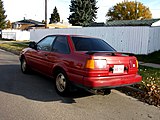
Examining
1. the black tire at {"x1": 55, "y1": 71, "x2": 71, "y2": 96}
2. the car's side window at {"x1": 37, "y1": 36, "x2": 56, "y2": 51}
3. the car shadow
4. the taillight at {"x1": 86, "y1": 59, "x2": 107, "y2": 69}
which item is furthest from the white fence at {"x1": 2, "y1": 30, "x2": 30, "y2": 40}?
the taillight at {"x1": 86, "y1": 59, "x2": 107, "y2": 69}

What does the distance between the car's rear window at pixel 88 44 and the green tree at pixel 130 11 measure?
219 feet

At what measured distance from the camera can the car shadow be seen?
5598mm

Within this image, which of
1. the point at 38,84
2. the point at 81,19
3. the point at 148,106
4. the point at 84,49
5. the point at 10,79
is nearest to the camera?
the point at 148,106

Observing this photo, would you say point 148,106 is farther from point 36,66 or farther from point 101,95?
point 36,66

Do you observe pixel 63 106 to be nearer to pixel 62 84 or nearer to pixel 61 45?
pixel 62 84

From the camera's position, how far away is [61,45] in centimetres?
606

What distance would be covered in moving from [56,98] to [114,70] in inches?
60.9

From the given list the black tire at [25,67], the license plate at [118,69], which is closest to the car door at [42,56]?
the black tire at [25,67]

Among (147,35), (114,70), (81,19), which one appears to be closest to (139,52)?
(147,35)

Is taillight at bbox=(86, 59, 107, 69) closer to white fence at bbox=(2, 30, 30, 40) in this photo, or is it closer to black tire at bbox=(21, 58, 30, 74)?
black tire at bbox=(21, 58, 30, 74)

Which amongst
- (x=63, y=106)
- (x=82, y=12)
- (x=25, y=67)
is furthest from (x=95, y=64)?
(x=82, y=12)

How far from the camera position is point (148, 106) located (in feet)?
17.5

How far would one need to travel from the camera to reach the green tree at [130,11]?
232ft

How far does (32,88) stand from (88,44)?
6.49ft
